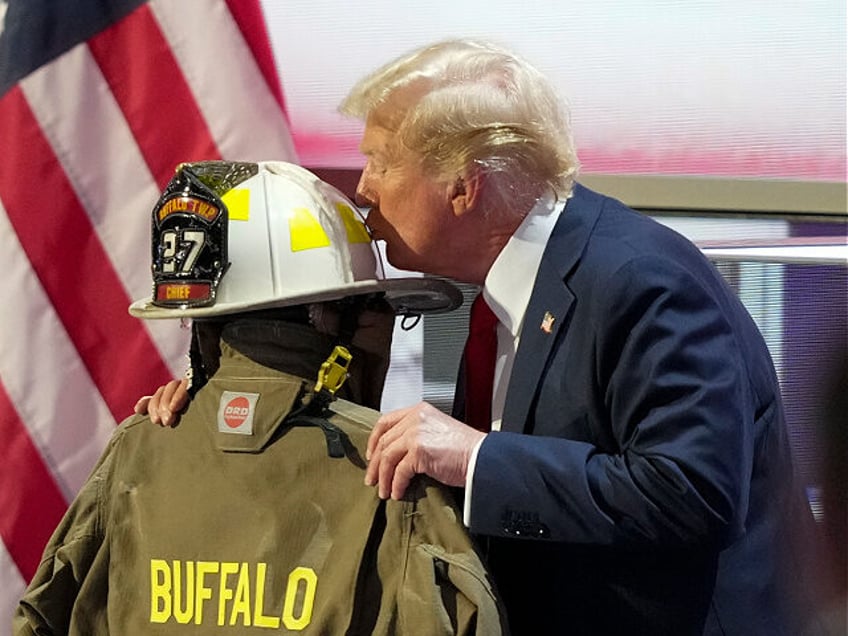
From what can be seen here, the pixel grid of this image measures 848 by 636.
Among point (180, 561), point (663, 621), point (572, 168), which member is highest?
point (572, 168)

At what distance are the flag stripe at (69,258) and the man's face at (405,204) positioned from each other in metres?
0.68

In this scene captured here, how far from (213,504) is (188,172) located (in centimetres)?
47

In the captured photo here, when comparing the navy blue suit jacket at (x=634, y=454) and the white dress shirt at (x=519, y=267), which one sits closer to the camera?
the navy blue suit jacket at (x=634, y=454)

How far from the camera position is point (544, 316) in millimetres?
1548

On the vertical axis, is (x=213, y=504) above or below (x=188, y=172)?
below

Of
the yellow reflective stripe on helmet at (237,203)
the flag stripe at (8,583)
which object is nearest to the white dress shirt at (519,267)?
the yellow reflective stripe on helmet at (237,203)

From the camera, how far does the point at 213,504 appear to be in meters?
1.63

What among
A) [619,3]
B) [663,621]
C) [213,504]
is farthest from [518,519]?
[619,3]

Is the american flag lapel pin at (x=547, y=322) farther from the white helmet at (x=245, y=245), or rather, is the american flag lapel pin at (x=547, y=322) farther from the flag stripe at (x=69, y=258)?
the flag stripe at (x=69, y=258)

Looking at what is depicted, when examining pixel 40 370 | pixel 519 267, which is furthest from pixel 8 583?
pixel 519 267

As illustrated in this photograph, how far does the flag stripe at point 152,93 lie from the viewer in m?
2.14

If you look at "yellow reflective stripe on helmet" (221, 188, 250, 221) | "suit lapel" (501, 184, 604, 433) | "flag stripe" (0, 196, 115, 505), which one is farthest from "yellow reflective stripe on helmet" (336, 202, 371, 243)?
"flag stripe" (0, 196, 115, 505)

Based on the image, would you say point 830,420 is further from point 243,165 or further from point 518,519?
point 243,165

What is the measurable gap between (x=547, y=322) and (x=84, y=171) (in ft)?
3.39
